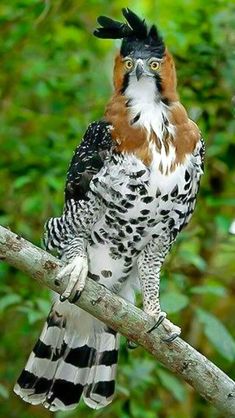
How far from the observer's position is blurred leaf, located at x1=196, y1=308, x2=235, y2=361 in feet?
11.4

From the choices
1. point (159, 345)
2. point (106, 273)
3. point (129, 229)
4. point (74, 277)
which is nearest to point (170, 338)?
point (159, 345)

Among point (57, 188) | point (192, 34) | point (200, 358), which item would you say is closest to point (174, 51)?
point (192, 34)

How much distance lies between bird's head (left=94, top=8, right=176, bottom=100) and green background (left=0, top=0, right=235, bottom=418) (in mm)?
611

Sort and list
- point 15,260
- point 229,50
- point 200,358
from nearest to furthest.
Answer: point 15,260
point 200,358
point 229,50

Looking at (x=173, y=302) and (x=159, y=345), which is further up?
(x=173, y=302)

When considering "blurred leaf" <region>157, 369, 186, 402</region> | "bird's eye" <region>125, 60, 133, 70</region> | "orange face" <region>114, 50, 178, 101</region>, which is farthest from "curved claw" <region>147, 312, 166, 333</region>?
"bird's eye" <region>125, 60, 133, 70</region>

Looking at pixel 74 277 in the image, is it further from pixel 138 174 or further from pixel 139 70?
pixel 139 70

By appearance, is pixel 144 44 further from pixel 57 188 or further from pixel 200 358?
pixel 200 358

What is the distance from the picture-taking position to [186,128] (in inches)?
128

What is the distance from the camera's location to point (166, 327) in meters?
3.12

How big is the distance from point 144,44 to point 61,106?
1.13m

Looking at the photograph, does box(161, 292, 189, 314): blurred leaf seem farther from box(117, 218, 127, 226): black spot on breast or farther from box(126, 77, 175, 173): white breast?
box(126, 77, 175, 173): white breast

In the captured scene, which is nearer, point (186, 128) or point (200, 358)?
point (200, 358)

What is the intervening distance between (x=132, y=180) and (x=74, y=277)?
39 cm
